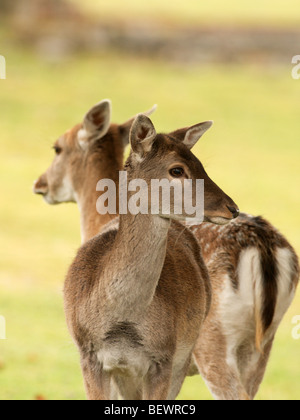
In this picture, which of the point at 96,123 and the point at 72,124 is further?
the point at 72,124

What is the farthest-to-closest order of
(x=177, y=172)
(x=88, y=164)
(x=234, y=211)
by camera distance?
(x=88, y=164) < (x=177, y=172) < (x=234, y=211)

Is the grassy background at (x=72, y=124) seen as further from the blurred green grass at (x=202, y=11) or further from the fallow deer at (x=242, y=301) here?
the fallow deer at (x=242, y=301)

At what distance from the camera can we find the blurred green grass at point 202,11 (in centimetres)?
2719

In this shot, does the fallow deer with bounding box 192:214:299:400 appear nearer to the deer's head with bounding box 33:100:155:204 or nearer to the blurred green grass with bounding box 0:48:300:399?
the deer's head with bounding box 33:100:155:204

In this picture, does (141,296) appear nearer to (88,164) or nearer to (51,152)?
(88,164)

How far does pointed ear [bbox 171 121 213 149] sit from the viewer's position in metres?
4.23

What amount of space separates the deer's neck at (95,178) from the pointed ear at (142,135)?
173cm

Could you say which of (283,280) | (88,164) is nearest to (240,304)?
(283,280)

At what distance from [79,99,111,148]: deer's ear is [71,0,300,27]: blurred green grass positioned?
838 inches

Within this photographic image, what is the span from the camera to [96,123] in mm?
6094

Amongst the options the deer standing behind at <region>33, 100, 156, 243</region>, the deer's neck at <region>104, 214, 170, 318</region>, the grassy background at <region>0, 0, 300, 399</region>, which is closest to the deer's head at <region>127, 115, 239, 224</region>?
the deer's neck at <region>104, 214, 170, 318</region>

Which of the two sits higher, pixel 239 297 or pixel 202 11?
pixel 202 11

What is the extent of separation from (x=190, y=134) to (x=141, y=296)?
2.66 ft

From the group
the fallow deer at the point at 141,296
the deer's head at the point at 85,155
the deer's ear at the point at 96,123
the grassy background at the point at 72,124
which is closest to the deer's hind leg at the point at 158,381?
the fallow deer at the point at 141,296
